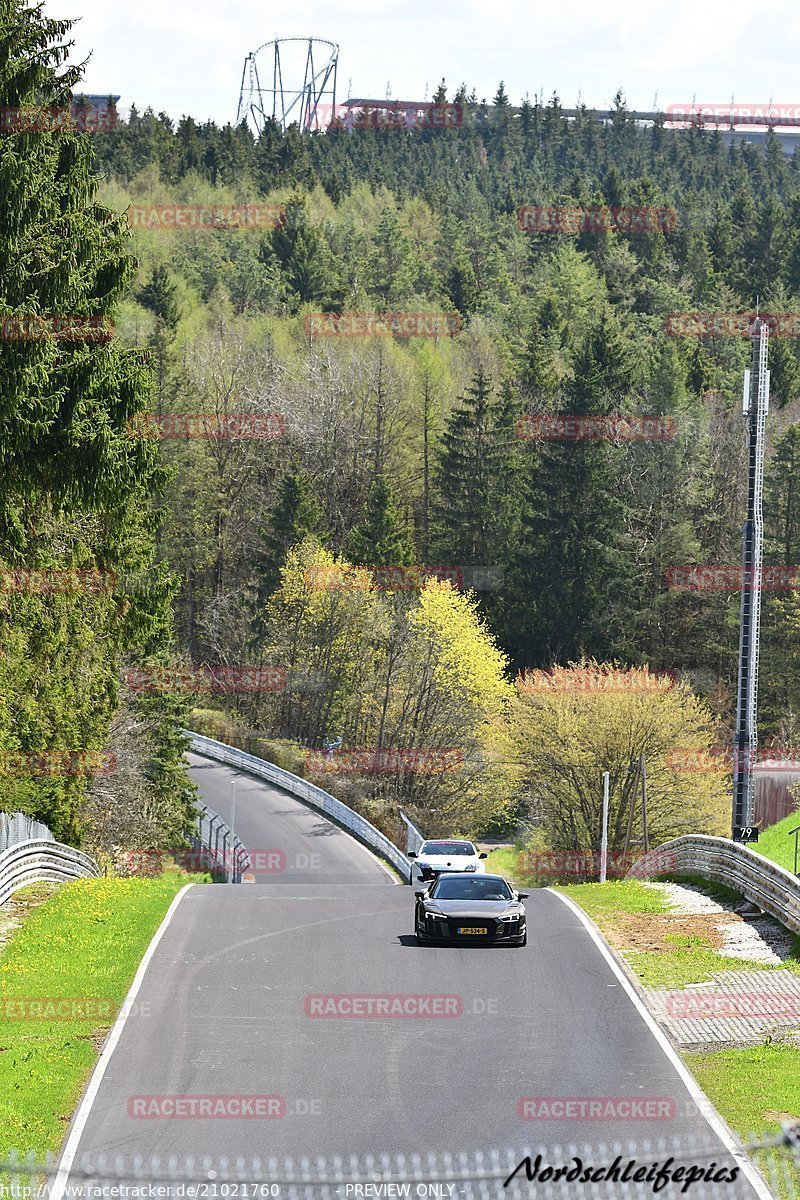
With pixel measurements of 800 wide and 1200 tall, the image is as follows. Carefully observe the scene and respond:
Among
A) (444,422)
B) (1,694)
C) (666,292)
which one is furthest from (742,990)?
(666,292)

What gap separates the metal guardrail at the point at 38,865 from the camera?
26.2 m

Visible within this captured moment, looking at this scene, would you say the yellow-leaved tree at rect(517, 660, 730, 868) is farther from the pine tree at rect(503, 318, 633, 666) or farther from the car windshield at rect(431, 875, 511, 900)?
the car windshield at rect(431, 875, 511, 900)

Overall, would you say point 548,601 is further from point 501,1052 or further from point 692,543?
point 501,1052

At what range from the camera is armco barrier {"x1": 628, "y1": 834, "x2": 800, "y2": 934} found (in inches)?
1005

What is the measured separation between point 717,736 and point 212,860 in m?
31.6

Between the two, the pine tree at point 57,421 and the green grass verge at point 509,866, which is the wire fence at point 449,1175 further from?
the green grass verge at point 509,866

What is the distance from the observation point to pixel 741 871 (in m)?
29.5

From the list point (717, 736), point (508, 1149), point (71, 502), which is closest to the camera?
point (508, 1149)

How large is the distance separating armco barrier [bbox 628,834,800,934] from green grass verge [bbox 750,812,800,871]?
6.22 feet

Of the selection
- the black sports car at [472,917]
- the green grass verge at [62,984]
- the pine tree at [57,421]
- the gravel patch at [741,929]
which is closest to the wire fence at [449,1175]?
the green grass verge at [62,984]

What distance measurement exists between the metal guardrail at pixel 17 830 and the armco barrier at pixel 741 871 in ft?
42.2

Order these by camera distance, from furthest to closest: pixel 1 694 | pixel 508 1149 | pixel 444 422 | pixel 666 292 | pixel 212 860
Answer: pixel 666 292, pixel 444 422, pixel 212 860, pixel 1 694, pixel 508 1149

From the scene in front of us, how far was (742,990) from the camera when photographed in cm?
2155

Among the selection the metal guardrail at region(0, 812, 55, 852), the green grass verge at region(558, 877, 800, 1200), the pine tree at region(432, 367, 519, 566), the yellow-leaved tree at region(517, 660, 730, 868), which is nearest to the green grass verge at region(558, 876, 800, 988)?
the green grass verge at region(558, 877, 800, 1200)
